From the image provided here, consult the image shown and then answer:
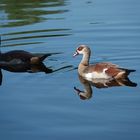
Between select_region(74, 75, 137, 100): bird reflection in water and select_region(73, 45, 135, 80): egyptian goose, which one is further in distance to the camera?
A: select_region(73, 45, 135, 80): egyptian goose

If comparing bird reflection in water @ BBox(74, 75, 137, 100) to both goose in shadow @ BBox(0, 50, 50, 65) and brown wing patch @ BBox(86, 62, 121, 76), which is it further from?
goose in shadow @ BBox(0, 50, 50, 65)

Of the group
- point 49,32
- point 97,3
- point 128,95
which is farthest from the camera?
point 97,3

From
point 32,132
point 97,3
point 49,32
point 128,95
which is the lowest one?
point 32,132

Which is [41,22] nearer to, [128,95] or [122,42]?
[122,42]

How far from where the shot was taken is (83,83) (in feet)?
47.3

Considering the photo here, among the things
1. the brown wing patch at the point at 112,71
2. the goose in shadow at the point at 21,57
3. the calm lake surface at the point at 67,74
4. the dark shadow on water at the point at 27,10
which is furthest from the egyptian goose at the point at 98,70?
the dark shadow on water at the point at 27,10

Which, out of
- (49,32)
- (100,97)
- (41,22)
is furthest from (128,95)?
(41,22)

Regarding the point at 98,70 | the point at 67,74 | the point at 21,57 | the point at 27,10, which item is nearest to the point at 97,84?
the point at 98,70

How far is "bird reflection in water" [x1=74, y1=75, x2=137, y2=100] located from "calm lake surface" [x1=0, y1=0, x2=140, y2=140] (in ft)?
0.44

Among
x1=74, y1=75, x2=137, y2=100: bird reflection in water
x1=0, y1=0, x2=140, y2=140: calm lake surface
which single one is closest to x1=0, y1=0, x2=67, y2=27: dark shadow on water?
x1=0, y1=0, x2=140, y2=140: calm lake surface

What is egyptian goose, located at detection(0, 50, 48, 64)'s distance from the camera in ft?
53.3

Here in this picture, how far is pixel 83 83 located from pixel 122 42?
3055 mm

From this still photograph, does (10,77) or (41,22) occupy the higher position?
(41,22)

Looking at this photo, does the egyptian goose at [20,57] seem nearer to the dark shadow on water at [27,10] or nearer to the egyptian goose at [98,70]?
the egyptian goose at [98,70]
